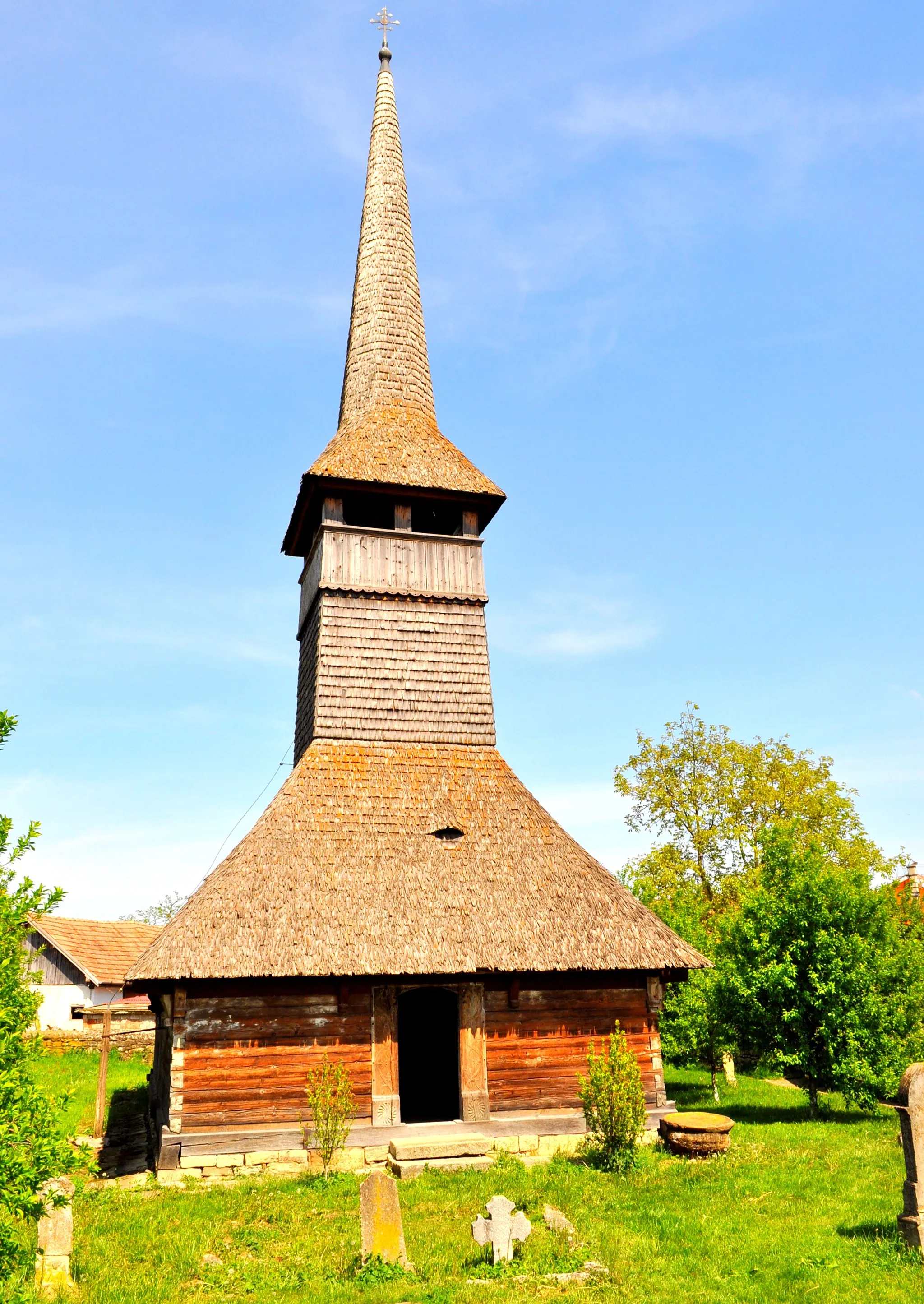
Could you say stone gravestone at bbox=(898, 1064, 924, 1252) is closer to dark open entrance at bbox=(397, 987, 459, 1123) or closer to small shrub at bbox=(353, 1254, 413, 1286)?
small shrub at bbox=(353, 1254, 413, 1286)

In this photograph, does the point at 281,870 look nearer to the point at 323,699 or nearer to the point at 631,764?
the point at 323,699

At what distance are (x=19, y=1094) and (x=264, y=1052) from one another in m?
6.44

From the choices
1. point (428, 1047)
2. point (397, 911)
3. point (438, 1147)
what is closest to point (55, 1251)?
point (438, 1147)

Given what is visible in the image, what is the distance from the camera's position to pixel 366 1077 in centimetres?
1332

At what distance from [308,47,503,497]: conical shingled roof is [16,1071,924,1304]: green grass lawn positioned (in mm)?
11918

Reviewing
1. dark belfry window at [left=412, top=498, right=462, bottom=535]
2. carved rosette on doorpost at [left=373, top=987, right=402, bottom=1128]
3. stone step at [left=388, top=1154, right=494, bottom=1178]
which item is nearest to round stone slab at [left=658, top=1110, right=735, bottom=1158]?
stone step at [left=388, top=1154, right=494, bottom=1178]

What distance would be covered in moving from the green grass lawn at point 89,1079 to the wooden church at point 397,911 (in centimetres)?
216

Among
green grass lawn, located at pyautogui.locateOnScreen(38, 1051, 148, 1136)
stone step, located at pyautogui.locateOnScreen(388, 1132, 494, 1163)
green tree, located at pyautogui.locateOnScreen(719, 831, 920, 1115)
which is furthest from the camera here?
green grass lawn, located at pyautogui.locateOnScreen(38, 1051, 148, 1136)

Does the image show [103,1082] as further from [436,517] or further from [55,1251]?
[436,517]

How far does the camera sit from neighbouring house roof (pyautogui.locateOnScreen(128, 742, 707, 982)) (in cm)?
1287

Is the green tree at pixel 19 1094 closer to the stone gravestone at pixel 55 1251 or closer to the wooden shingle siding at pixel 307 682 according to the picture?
the stone gravestone at pixel 55 1251

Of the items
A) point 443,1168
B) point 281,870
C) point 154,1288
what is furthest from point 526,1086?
point 154,1288

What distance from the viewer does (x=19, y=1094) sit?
6.98 m

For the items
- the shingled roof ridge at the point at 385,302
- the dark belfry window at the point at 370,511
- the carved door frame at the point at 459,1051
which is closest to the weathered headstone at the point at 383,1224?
the carved door frame at the point at 459,1051
